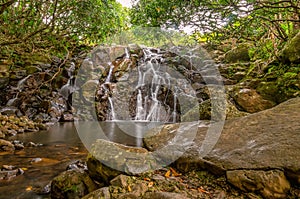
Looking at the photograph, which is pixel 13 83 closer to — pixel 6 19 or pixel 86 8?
pixel 6 19

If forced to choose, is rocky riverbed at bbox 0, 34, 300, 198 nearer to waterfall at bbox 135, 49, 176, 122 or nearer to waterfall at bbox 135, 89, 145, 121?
waterfall at bbox 135, 49, 176, 122

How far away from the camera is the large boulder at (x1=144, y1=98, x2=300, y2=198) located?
164 cm

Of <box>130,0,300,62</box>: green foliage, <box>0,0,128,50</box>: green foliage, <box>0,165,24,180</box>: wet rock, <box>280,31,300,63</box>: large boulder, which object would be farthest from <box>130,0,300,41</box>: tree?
<box>0,165,24,180</box>: wet rock

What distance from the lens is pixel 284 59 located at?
4238mm

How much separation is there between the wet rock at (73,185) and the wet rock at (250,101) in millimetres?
2850

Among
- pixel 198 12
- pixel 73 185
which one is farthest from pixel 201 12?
pixel 73 185

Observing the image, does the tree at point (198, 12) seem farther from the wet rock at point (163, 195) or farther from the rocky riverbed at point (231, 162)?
the wet rock at point (163, 195)

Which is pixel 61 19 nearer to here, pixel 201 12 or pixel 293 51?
pixel 201 12

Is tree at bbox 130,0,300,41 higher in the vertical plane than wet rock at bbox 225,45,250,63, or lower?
lower

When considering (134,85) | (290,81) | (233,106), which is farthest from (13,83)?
(290,81)

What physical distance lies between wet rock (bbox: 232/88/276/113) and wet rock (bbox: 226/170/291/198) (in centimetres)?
232

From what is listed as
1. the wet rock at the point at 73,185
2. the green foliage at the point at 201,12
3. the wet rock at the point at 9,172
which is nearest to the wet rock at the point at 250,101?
the green foliage at the point at 201,12

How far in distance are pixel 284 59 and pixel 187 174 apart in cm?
339

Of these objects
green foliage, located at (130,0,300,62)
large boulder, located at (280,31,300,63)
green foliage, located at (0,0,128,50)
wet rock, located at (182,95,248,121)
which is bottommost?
wet rock, located at (182,95,248,121)
